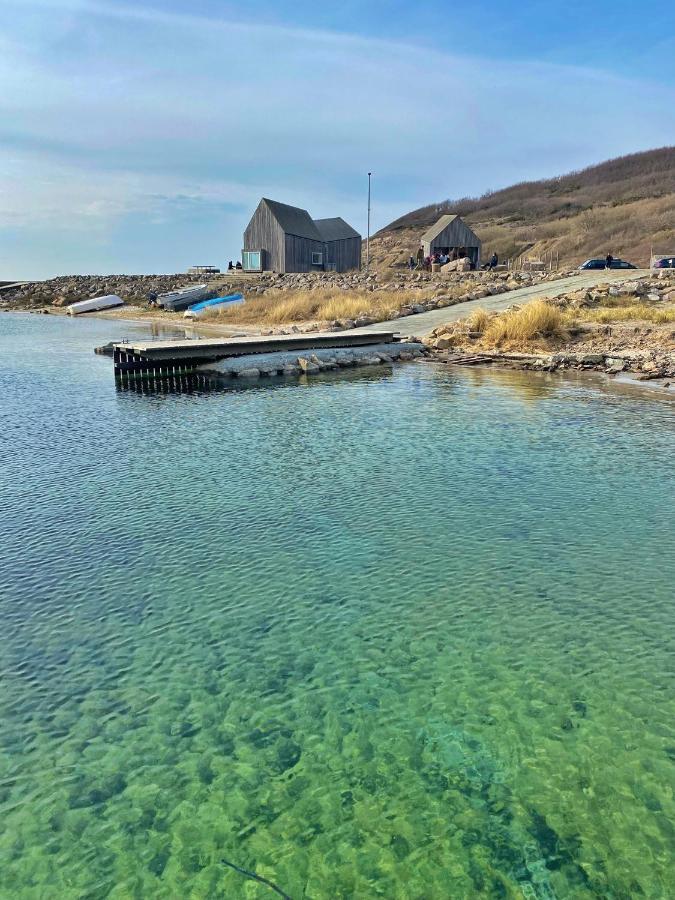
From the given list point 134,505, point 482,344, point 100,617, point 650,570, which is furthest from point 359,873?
point 482,344

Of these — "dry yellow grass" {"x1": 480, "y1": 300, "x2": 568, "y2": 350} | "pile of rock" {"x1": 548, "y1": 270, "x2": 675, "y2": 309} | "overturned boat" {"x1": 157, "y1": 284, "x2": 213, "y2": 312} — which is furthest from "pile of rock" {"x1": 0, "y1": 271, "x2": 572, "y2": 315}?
"dry yellow grass" {"x1": 480, "y1": 300, "x2": 568, "y2": 350}

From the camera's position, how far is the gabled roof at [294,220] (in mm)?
52438

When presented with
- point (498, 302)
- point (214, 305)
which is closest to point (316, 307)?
point (498, 302)

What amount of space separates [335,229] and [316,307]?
31108mm

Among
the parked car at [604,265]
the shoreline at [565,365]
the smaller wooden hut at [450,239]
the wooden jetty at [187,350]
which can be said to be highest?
the smaller wooden hut at [450,239]

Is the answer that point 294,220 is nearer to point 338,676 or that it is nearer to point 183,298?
point 183,298

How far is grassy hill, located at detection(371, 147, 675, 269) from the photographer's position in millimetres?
60906

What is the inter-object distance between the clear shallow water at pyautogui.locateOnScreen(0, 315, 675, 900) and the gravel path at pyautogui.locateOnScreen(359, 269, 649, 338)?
17407mm

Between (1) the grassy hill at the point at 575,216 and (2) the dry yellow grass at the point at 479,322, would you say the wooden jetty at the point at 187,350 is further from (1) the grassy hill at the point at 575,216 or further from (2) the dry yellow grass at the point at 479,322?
(1) the grassy hill at the point at 575,216

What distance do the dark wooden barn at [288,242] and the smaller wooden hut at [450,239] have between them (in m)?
9.06

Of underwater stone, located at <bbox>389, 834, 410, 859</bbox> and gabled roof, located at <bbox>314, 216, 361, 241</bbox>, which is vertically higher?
gabled roof, located at <bbox>314, 216, 361, 241</bbox>

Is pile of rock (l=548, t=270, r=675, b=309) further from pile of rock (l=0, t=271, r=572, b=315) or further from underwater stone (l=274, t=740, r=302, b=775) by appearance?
underwater stone (l=274, t=740, r=302, b=775)

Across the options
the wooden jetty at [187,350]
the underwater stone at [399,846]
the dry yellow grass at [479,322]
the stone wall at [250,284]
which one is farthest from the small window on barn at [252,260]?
the underwater stone at [399,846]

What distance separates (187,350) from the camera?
61.7 feet
